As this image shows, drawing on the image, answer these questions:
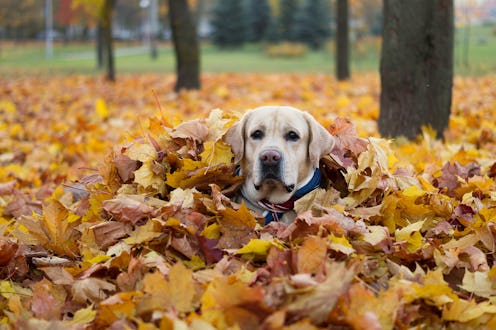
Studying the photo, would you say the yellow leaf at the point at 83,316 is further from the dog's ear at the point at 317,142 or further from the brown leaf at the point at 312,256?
the dog's ear at the point at 317,142

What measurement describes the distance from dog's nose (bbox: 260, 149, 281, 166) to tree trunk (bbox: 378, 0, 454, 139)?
4179 mm

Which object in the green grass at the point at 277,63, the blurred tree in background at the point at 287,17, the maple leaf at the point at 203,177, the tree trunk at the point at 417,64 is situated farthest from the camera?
the blurred tree in background at the point at 287,17

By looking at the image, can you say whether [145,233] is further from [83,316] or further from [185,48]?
[185,48]

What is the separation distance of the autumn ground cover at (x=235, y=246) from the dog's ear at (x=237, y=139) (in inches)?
2.6

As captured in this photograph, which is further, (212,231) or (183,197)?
(183,197)

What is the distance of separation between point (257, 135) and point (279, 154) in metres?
0.30

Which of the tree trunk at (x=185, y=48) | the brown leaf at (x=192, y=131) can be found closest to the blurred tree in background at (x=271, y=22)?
the tree trunk at (x=185, y=48)

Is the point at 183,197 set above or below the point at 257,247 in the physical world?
above

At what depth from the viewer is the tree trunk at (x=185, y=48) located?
663 inches

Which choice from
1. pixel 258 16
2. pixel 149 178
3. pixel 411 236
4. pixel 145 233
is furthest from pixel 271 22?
pixel 145 233

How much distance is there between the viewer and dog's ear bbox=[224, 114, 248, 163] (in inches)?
180

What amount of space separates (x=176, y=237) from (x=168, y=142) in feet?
3.94

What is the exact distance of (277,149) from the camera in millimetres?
4309

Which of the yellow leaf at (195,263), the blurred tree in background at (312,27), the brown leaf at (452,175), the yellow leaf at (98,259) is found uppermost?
the blurred tree in background at (312,27)
